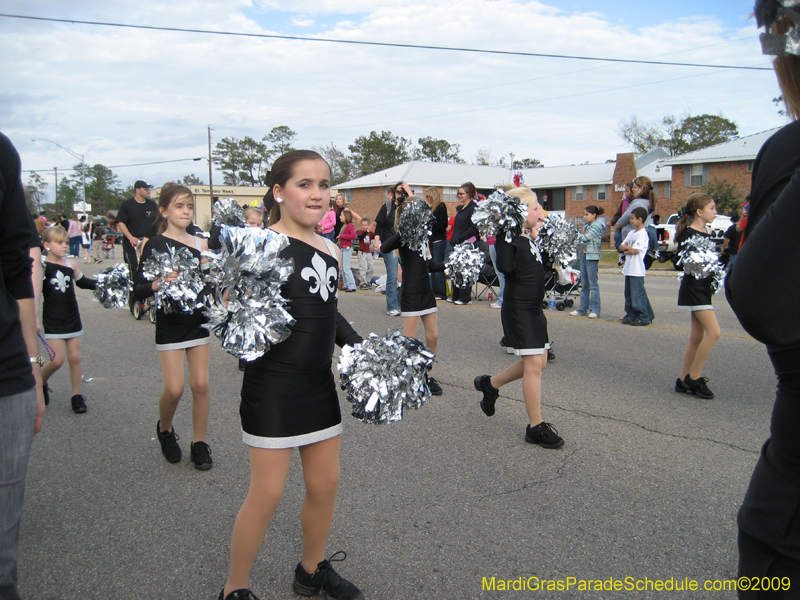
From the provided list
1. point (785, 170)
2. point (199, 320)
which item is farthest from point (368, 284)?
point (785, 170)

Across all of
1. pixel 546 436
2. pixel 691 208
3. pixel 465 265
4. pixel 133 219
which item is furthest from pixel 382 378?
pixel 133 219

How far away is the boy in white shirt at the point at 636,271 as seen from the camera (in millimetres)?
9211

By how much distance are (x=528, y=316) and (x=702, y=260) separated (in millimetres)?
2301

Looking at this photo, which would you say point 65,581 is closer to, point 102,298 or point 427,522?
point 427,522

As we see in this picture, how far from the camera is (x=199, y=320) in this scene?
4180 millimetres

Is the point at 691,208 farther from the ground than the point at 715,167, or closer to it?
closer to it

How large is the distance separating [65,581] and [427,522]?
1838mm

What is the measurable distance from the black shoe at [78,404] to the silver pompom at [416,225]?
3.35 meters

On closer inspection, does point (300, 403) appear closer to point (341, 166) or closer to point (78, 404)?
point (78, 404)

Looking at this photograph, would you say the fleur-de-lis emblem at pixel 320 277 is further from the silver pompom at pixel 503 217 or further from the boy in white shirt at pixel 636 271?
the boy in white shirt at pixel 636 271

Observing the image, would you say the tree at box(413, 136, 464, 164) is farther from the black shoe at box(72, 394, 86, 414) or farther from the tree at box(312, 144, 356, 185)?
the black shoe at box(72, 394, 86, 414)

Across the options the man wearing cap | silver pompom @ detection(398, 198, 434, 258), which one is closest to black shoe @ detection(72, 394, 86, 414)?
silver pompom @ detection(398, 198, 434, 258)

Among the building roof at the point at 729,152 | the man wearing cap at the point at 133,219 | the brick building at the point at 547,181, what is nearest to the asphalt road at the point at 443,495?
the man wearing cap at the point at 133,219

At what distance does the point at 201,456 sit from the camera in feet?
13.7
